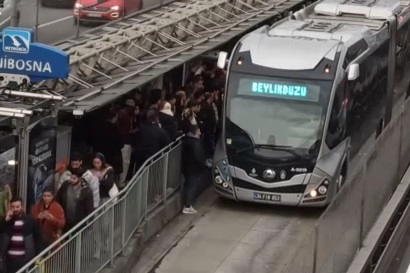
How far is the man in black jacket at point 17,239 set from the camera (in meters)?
14.6

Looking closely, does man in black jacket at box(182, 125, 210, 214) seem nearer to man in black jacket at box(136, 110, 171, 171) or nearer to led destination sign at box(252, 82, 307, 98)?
man in black jacket at box(136, 110, 171, 171)

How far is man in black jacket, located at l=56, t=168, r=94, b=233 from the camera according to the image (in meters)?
16.2

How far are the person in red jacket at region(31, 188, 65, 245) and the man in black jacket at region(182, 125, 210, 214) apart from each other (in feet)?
17.4

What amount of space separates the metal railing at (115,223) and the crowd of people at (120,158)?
22cm

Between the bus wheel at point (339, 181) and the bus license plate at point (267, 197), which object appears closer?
the bus license plate at point (267, 197)

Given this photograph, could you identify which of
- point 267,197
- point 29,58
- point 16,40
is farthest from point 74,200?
point 267,197

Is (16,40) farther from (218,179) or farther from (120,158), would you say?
(218,179)

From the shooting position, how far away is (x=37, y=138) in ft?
55.0

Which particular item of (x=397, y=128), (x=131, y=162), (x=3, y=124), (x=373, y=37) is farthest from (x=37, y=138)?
(x=373, y=37)

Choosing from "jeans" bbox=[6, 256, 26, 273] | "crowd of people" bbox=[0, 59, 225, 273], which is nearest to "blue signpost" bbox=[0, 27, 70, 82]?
"crowd of people" bbox=[0, 59, 225, 273]

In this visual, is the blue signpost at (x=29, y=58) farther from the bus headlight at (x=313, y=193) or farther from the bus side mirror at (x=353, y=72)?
the bus side mirror at (x=353, y=72)

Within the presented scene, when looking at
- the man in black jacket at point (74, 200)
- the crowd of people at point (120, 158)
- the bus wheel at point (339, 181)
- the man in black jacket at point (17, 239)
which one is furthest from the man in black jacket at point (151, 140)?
the man in black jacket at point (17, 239)

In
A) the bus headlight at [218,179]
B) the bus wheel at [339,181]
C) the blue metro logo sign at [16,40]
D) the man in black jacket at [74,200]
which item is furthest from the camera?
the bus wheel at [339,181]

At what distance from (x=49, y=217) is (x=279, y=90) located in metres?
6.96
